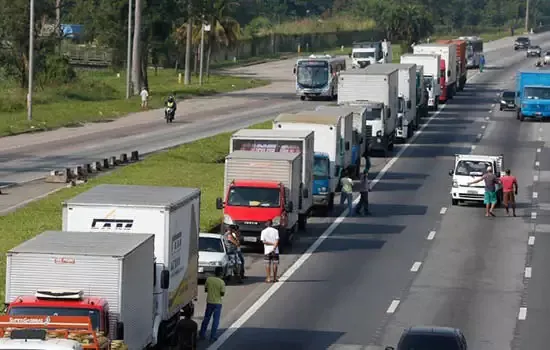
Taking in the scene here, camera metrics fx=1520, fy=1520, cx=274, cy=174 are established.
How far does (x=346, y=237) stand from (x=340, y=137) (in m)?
8.56

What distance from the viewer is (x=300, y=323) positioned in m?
32.1

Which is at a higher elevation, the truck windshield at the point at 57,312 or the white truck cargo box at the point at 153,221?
the white truck cargo box at the point at 153,221

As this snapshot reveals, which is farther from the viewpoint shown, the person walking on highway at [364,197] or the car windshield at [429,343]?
the person walking on highway at [364,197]

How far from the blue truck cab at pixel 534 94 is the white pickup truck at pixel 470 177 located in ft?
114

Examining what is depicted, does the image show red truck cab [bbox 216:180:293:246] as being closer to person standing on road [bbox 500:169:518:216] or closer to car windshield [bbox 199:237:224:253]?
car windshield [bbox 199:237:224:253]

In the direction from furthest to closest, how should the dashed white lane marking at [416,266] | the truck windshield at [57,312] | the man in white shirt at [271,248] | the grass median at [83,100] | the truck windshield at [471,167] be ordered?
the grass median at [83,100] < the truck windshield at [471,167] < the dashed white lane marking at [416,266] < the man in white shirt at [271,248] < the truck windshield at [57,312]

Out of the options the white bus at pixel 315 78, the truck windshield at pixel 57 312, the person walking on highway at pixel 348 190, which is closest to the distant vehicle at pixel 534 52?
the white bus at pixel 315 78

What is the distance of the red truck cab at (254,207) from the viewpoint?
41688 millimetres

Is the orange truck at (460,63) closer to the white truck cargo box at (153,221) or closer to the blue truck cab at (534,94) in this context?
the blue truck cab at (534,94)

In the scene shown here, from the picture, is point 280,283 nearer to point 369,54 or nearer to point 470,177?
point 470,177

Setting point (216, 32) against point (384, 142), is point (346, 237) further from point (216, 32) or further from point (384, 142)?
point (216, 32)

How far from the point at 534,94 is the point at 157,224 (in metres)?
63.8

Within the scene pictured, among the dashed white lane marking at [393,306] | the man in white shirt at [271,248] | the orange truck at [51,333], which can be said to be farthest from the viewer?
the man in white shirt at [271,248]

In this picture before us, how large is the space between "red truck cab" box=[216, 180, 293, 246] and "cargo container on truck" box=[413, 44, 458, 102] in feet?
188
